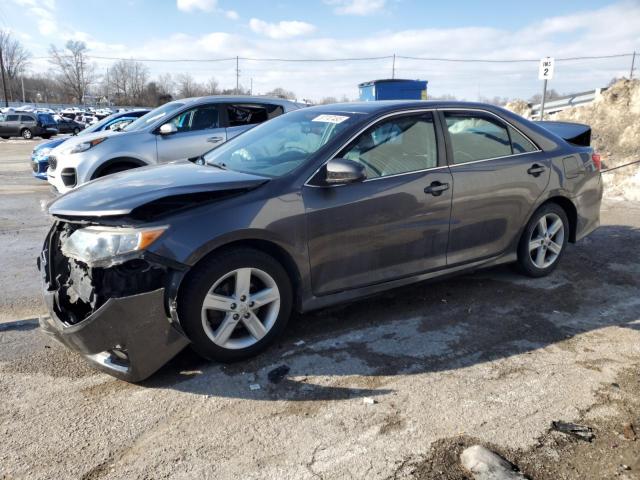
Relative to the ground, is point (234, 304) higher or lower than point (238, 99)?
lower

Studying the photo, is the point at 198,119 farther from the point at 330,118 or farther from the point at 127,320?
the point at 127,320

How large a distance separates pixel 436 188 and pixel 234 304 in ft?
5.98

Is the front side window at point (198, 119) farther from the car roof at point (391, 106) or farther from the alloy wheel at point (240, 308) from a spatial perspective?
the alloy wheel at point (240, 308)

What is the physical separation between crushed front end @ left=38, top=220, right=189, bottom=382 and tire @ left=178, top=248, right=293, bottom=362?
0.37 feet

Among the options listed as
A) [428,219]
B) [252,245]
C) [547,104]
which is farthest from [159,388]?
[547,104]

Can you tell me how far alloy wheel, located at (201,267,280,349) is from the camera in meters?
3.22

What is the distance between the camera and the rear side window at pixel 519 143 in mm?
4715

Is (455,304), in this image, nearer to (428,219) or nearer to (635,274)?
(428,219)

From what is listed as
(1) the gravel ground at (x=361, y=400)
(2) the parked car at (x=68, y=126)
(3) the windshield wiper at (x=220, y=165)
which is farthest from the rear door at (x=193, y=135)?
(2) the parked car at (x=68, y=126)

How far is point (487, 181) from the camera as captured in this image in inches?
172

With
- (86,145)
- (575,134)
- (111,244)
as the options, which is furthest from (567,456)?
(86,145)

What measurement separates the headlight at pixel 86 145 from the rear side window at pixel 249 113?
78.0 inches

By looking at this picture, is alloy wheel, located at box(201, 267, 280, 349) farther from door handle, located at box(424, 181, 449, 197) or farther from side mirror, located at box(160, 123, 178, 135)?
side mirror, located at box(160, 123, 178, 135)

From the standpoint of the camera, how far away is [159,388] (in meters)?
3.11
